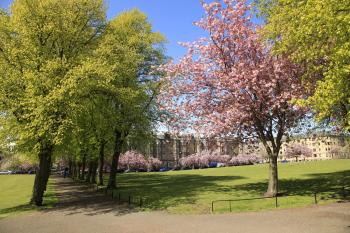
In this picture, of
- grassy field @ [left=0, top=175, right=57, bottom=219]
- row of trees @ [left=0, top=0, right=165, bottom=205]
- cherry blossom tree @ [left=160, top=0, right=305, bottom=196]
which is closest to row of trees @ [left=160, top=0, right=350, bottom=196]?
cherry blossom tree @ [left=160, top=0, right=305, bottom=196]

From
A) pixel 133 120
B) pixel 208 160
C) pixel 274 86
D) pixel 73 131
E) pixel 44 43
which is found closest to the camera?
pixel 274 86

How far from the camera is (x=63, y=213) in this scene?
23.3 metres

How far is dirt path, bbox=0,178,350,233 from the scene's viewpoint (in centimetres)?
1565

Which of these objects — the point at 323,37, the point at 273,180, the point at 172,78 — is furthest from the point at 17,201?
the point at 323,37

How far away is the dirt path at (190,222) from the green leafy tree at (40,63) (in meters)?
5.38

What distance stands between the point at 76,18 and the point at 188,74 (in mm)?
9965

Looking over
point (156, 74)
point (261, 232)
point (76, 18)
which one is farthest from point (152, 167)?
point (261, 232)

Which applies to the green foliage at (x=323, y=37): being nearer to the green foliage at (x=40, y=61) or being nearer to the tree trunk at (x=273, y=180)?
the tree trunk at (x=273, y=180)

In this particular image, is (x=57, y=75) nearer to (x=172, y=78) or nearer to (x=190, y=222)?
(x=172, y=78)

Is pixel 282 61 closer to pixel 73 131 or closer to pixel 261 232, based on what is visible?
pixel 261 232

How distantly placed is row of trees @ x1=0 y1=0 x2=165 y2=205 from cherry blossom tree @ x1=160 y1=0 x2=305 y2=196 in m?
5.59

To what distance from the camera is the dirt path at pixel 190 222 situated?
51.3 ft

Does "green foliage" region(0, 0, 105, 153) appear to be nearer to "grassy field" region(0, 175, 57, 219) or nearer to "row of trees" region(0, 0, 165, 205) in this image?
"row of trees" region(0, 0, 165, 205)

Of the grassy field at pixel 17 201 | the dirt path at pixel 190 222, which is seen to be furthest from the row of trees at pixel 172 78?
the dirt path at pixel 190 222
